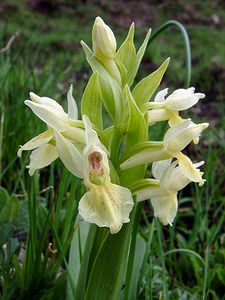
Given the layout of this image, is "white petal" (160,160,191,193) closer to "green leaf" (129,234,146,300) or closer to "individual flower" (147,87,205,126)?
"individual flower" (147,87,205,126)

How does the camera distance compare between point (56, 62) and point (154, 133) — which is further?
point (56, 62)

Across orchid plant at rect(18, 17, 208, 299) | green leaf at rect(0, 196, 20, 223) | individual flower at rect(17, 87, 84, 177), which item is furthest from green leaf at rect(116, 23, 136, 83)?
green leaf at rect(0, 196, 20, 223)

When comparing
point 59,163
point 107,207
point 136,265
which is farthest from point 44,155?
point 59,163

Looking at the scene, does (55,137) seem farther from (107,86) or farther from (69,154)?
(107,86)

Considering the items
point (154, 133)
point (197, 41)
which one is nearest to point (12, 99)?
point (154, 133)

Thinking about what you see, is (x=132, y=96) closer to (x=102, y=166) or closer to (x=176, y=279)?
(x=102, y=166)
